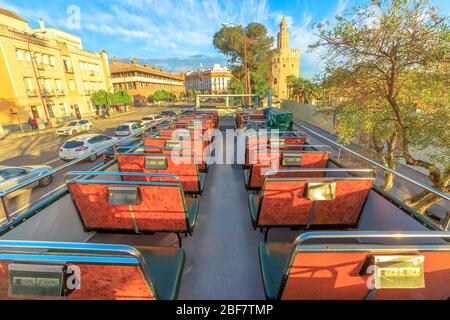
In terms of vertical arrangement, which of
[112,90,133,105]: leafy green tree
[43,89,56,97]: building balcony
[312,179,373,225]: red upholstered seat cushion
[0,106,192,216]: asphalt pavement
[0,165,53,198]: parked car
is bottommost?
[0,106,192,216]: asphalt pavement

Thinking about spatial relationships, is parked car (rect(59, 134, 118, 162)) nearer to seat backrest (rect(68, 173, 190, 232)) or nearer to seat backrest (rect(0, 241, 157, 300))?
seat backrest (rect(68, 173, 190, 232))

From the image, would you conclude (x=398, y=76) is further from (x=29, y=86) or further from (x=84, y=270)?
(x=29, y=86)

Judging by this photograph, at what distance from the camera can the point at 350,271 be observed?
1.36 metres

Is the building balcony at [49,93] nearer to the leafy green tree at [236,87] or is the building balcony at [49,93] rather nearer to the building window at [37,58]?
the building window at [37,58]

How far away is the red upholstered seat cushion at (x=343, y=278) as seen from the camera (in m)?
1.29

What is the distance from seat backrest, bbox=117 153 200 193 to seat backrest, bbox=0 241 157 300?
199 centimetres

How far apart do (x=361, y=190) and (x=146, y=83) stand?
6082 cm

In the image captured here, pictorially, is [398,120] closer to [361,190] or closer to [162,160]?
[361,190]

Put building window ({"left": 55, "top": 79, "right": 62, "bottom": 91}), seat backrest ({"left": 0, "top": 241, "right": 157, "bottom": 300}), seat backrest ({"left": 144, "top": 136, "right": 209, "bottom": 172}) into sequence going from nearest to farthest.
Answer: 1. seat backrest ({"left": 0, "top": 241, "right": 157, "bottom": 300})
2. seat backrest ({"left": 144, "top": 136, "right": 209, "bottom": 172})
3. building window ({"left": 55, "top": 79, "right": 62, "bottom": 91})

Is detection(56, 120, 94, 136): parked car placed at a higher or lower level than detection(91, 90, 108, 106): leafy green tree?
lower

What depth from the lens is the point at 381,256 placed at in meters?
1.18

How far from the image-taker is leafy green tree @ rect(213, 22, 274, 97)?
29203mm

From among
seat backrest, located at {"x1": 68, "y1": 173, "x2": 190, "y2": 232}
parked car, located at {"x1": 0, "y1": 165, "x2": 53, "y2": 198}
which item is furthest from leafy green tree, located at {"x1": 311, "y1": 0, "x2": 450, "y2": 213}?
parked car, located at {"x1": 0, "y1": 165, "x2": 53, "y2": 198}

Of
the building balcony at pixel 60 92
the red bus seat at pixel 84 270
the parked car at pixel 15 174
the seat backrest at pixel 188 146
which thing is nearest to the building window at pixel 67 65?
the building balcony at pixel 60 92
